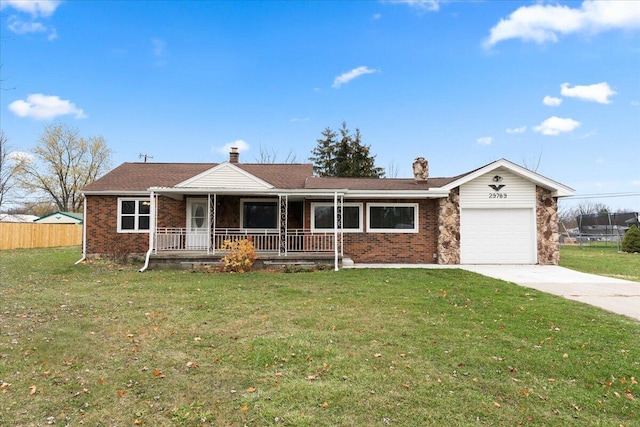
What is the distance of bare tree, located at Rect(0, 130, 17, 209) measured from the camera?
30.2m

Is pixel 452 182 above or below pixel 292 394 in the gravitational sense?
above

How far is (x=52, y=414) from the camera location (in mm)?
3002

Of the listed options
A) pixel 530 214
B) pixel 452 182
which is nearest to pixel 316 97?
pixel 452 182

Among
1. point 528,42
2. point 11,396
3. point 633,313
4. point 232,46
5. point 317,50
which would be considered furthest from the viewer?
point 317,50

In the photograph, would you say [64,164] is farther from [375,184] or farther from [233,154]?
[375,184]

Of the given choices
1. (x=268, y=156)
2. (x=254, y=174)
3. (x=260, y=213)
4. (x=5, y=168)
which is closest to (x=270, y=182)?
(x=260, y=213)

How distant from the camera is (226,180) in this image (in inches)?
509

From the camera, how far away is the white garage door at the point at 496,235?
44.3ft

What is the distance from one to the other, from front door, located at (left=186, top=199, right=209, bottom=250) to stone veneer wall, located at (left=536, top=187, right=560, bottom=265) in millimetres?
13001

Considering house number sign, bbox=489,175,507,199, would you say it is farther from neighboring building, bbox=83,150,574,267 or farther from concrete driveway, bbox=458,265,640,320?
concrete driveway, bbox=458,265,640,320

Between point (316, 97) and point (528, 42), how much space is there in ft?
44.1

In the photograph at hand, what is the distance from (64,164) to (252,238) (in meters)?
35.8

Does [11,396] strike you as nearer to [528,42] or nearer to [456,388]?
[456,388]

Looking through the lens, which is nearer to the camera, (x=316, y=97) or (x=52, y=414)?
(x=52, y=414)
